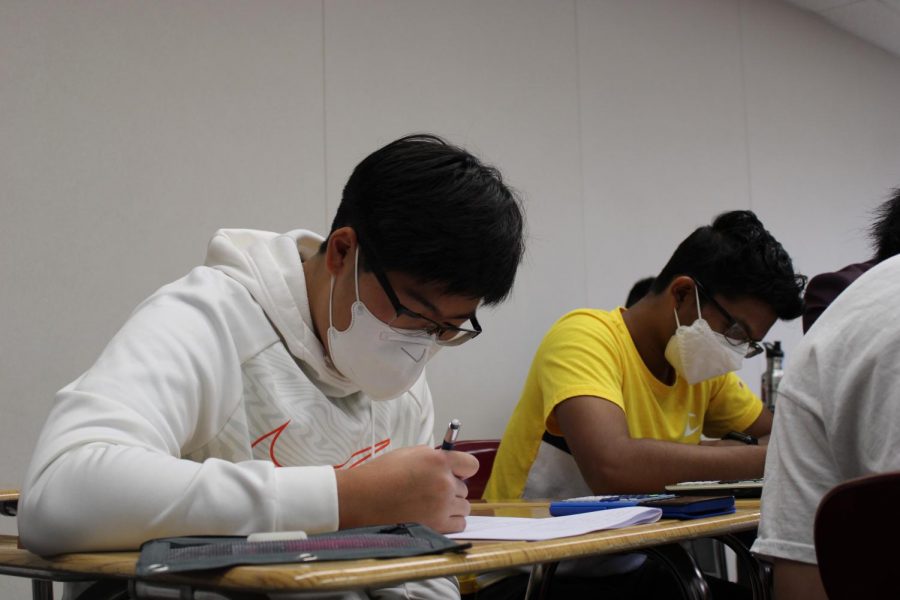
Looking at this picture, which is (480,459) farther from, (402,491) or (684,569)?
(402,491)

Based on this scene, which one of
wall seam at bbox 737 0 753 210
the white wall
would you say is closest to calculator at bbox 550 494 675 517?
the white wall

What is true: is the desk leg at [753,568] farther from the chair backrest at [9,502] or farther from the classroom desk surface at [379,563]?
the chair backrest at [9,502]

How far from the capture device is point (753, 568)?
163cm

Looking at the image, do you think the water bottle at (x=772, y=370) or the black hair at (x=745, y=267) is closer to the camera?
the black hair at (x=745, y=267)

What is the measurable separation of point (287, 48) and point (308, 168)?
0.40m

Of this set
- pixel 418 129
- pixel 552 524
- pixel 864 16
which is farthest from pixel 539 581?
pixel 864 16

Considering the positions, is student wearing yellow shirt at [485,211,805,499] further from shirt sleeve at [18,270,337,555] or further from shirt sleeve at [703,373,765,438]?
shirt sleeve at [18,270,337,555]

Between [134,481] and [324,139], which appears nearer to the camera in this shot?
[134,481]

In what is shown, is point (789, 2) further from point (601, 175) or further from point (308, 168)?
point (308, 168)

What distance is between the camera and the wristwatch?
2562 mm

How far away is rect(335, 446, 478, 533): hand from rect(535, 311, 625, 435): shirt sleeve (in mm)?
1082

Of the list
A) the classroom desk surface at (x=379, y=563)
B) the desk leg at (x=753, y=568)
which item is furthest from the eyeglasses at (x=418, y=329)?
the desk leg at (x=753, y=568)

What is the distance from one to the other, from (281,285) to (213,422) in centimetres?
26

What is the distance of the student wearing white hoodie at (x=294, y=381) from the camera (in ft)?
3.57
